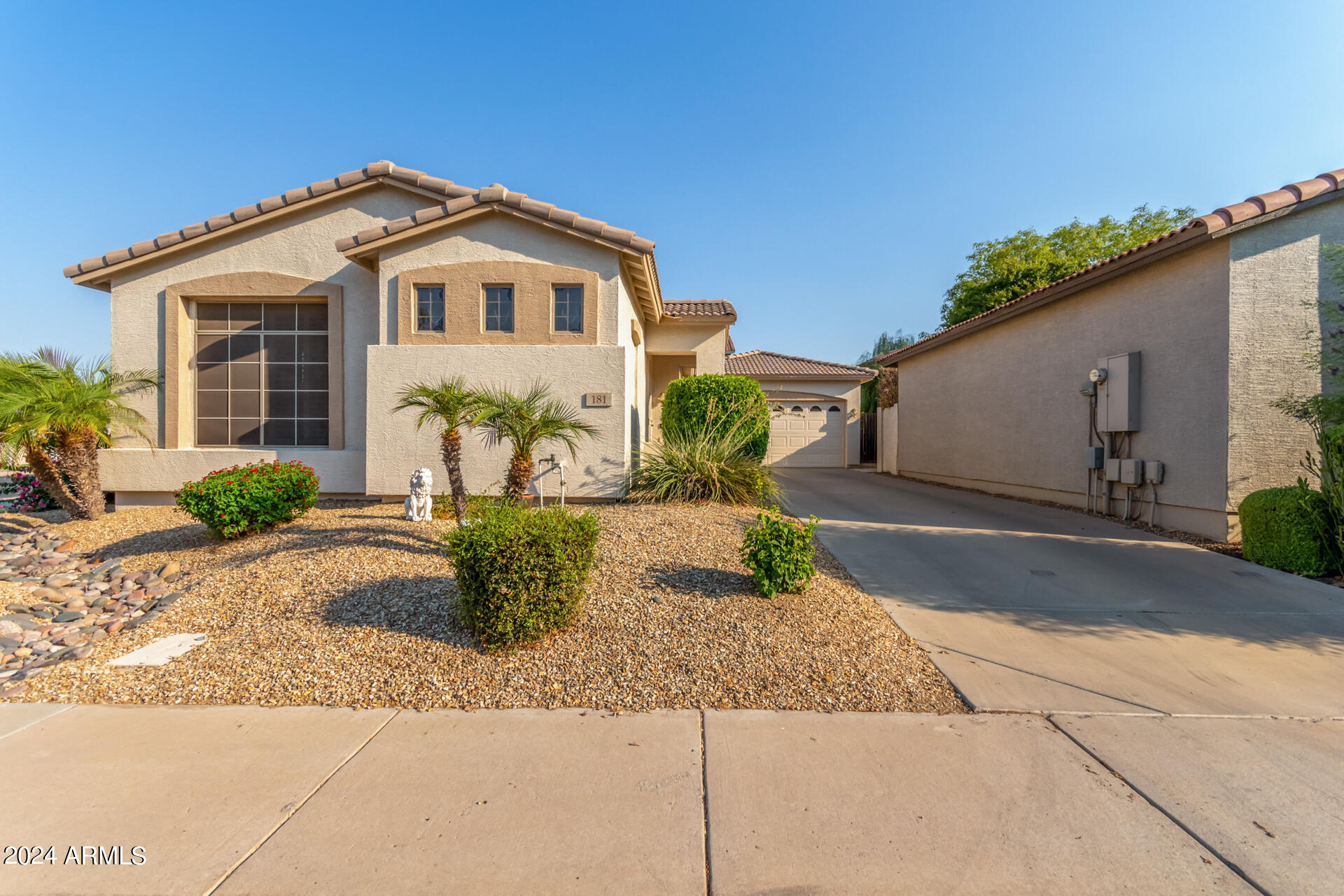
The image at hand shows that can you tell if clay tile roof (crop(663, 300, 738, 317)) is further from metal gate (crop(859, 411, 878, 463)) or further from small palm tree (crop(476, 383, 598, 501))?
metal gate (crop(859, 411, 878, 463))

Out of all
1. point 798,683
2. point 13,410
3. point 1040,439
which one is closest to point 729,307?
point 1040,439

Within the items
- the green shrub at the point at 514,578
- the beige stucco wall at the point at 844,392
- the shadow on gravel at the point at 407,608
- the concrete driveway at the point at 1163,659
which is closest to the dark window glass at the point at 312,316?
the shadow on gravel at the point at 407,608

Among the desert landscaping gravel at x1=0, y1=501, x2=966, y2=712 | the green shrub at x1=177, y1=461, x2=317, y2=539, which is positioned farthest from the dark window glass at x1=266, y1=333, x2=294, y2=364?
the desert landscaping gravel at x1=0, y1=501, x2=966, y2=712

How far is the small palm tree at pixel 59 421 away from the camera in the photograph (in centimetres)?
773

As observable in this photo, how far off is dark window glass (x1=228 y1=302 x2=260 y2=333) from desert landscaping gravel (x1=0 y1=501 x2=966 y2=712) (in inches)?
201

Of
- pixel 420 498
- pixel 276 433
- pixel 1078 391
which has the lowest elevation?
pixel 420 498

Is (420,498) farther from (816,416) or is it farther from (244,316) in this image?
(816,416)

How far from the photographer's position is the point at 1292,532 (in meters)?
6.32

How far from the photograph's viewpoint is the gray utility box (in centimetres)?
888

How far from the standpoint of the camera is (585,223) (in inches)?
343

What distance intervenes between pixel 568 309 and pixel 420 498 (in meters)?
3.54

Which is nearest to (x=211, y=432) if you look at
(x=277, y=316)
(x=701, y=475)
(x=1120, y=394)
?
(x=277, y=316)

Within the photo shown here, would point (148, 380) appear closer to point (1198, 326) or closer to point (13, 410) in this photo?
point (13, 410)

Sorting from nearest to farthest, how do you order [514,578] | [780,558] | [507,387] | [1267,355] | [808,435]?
1. [514,578]
2. [780,558]
3. [1267,355]
4. [507,387]
5. [808,435]
